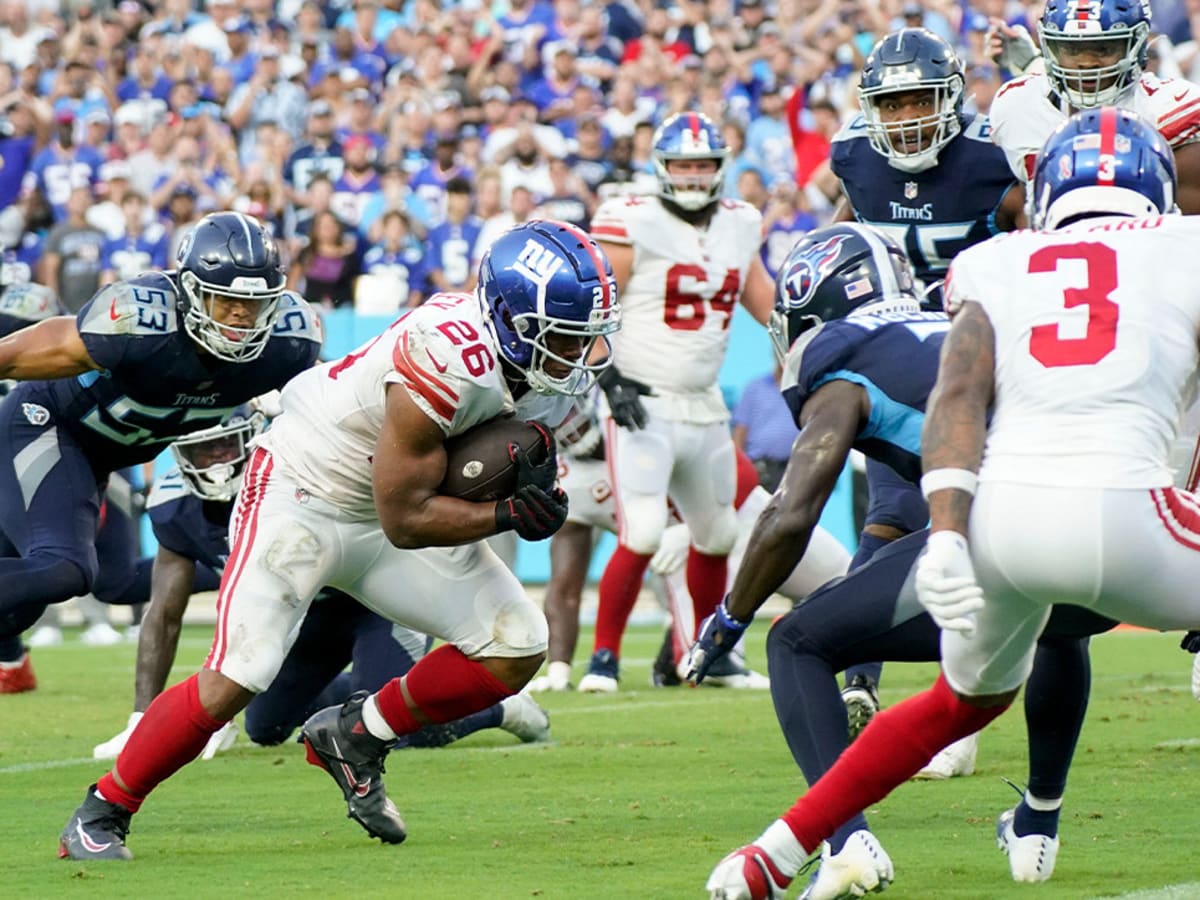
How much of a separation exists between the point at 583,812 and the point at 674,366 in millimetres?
3228

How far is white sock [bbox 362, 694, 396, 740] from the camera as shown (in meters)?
4.61

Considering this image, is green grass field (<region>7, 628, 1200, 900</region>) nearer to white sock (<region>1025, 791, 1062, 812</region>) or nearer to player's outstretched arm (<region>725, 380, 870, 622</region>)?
white sock (<region>1025, 791, 1062, 812</region>)

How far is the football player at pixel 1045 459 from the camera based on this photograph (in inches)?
127

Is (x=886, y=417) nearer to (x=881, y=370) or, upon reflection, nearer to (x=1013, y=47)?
(x=881, y=370)

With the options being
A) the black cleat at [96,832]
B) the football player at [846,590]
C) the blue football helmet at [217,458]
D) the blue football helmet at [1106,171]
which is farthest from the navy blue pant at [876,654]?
the blue football helmet at [217,458]

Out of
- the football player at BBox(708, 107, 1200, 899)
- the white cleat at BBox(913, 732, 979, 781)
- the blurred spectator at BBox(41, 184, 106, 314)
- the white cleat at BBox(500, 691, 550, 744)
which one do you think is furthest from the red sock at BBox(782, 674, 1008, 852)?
the blurred spectator at BBox(41, 184, 106, 314)

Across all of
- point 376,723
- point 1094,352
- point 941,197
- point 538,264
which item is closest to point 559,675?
point 941,197

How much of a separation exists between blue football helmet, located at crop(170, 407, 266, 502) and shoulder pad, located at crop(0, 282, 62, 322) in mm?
1580

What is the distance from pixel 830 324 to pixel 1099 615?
0.83 meters

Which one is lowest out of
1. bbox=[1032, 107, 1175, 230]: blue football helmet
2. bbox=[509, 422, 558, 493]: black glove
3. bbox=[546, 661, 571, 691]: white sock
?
bbox=[546, 661, 571, 691]: white sock

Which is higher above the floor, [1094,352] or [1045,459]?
[1094,352]

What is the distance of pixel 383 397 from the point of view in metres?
4.46

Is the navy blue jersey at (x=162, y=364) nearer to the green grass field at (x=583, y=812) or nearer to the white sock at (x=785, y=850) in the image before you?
the green grass field at (x=583, y=812)

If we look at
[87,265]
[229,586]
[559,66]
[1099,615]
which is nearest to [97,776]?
[229,586]
